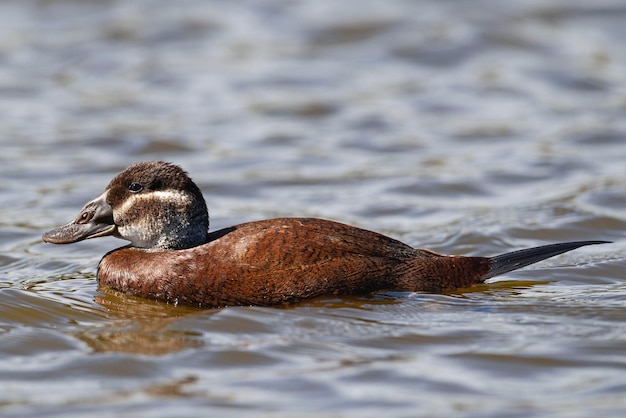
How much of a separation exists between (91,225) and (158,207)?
24.5 inches

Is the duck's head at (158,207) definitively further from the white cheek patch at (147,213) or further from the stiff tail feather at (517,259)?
the stiff tail feather at (517,259)

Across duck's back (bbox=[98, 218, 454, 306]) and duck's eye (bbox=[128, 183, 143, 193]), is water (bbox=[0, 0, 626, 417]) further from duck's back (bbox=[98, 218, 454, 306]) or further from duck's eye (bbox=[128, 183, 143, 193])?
duck's eye (bbox=[128, 183, 143, 193])

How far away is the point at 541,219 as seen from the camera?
1078 cm

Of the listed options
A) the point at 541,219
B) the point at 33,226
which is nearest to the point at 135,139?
the point at 33,226

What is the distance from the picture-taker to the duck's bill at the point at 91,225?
27.3 feet

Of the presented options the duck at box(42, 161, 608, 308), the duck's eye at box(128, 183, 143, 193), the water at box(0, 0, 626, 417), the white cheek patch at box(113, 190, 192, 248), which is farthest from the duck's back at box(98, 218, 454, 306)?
the duck's eye at box(128, 183, 143, 193)

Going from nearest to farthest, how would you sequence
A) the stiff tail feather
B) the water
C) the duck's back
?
the water
the duck's back
the stiff tail feather

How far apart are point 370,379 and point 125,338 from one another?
1745mm

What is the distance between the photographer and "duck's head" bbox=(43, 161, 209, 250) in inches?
319

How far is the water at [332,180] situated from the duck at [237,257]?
0.43 feet

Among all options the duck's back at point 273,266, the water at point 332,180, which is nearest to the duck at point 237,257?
the duck's back at point 273,266

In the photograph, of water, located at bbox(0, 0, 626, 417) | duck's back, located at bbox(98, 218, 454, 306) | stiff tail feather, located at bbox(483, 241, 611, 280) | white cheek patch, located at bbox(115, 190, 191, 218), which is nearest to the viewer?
water, located at bbox(0, 0, 626, 417)

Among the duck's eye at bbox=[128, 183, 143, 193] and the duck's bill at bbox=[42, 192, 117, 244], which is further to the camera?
the duck's bill at bbox=[42, 192, 117, 244]

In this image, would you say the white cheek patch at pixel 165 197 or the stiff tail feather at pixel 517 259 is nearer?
the white cheek patch at pixel 165 197
